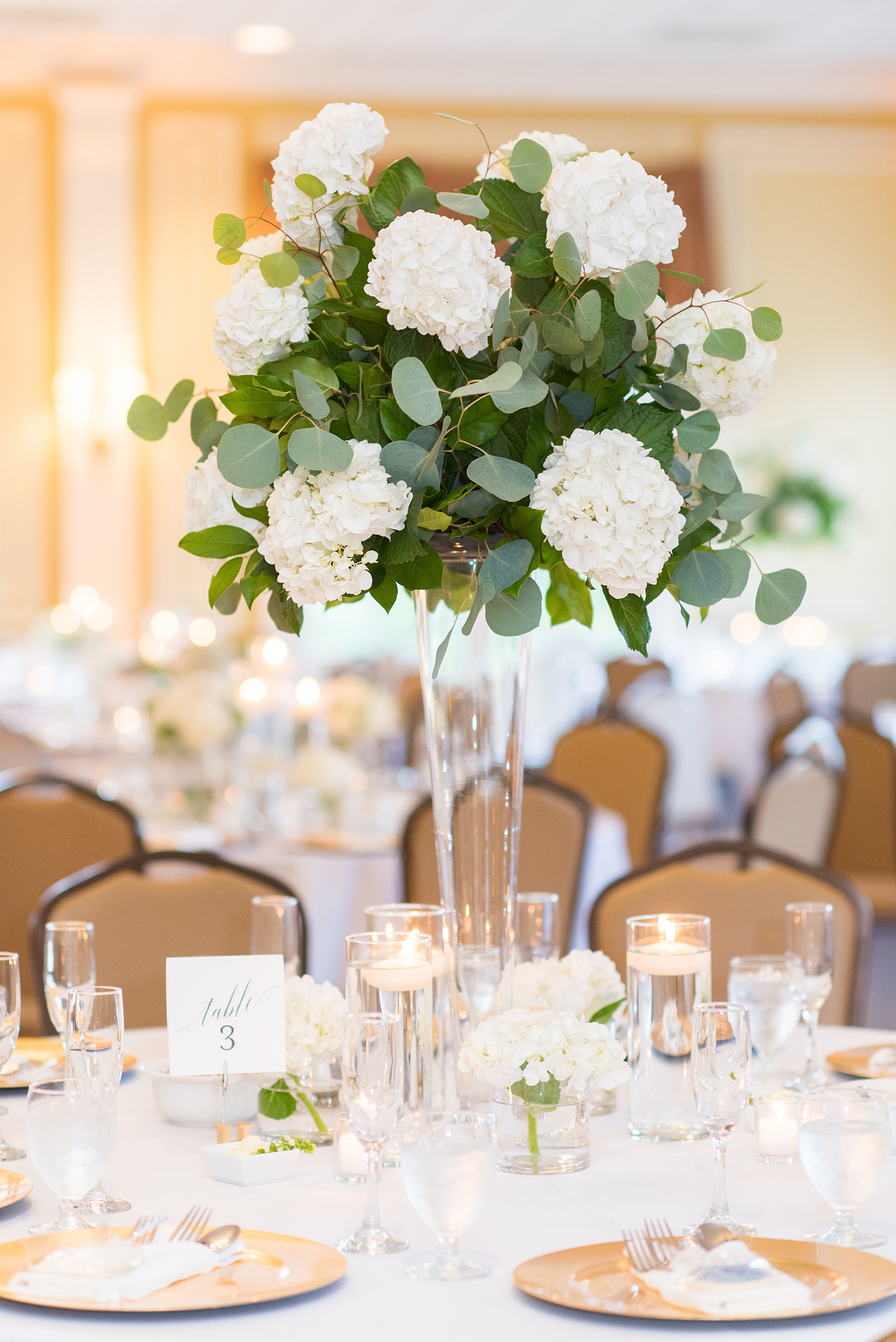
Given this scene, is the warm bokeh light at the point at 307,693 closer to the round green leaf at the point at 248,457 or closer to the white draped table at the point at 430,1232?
the white draped table at the point at 430,1232

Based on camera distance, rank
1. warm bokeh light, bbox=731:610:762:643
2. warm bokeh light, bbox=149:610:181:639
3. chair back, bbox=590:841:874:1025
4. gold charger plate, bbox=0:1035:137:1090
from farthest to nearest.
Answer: warm bokeh light, bbox=731:610:762:643
warm bokeh light, bbox=149:610:181:639
chair back, bbox=590:841:874:1025
gold charger plate, bbox=0:1035:137:1090

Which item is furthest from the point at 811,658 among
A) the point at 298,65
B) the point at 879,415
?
the point at 298,65

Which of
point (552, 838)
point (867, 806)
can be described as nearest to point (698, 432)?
point (552, 838)

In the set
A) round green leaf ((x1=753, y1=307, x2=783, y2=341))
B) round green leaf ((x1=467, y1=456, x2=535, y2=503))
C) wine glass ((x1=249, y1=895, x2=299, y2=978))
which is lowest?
wine glass ((x1=249, y1=895, x2=299, y2=978))

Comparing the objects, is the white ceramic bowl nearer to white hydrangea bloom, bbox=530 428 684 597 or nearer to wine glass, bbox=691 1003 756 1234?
wine glass, bbox=691 1003 756 1234

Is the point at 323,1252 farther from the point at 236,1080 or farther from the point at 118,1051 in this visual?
the point at 236,1080

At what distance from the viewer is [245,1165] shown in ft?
5.65

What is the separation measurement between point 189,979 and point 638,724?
4053 mm

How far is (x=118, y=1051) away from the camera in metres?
1.69

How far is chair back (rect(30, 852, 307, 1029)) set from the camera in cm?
283

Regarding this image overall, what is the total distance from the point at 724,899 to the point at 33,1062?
1223 mm

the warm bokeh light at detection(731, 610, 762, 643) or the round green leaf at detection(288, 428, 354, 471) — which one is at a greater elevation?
the warm bokeh light at detection(731, 610, 762, 643)

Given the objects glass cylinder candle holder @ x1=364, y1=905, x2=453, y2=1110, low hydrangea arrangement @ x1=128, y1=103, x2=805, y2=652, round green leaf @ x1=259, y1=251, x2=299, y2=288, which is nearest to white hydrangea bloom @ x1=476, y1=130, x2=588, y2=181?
low hydrangea arrangement @ x1=128, y1=103, x2=805, y2=652

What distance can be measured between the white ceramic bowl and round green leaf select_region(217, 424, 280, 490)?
687mm
